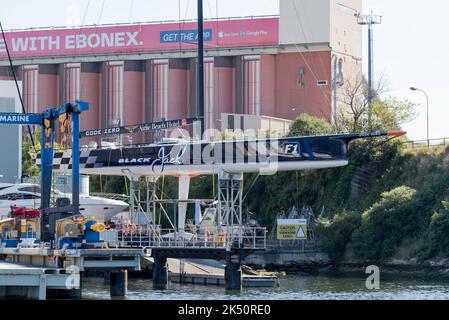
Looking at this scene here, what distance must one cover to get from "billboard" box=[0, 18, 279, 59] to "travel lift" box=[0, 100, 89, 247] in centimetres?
3719

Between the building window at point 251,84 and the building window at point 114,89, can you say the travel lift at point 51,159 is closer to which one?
the building window at point 251,84

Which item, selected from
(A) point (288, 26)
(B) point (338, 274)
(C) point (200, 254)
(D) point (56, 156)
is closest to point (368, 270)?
(B) point (338, 274)

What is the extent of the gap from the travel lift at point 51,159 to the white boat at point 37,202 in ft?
46.6

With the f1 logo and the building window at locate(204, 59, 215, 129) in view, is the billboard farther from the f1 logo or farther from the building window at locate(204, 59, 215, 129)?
the f1 logo

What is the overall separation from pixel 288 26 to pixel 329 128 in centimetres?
1242

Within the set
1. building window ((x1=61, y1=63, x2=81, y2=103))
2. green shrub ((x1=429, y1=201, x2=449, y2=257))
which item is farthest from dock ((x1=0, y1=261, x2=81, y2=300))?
building window ((x1=61, y1=63, x2=81, y2=103))

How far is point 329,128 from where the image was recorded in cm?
7912

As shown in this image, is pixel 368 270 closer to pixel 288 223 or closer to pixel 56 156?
pixel 288 223

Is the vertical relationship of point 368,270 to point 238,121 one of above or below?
below

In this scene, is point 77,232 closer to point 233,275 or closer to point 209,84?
point 233,275

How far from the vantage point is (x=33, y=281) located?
40188 mm

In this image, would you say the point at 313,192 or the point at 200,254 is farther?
the point at 313,192
